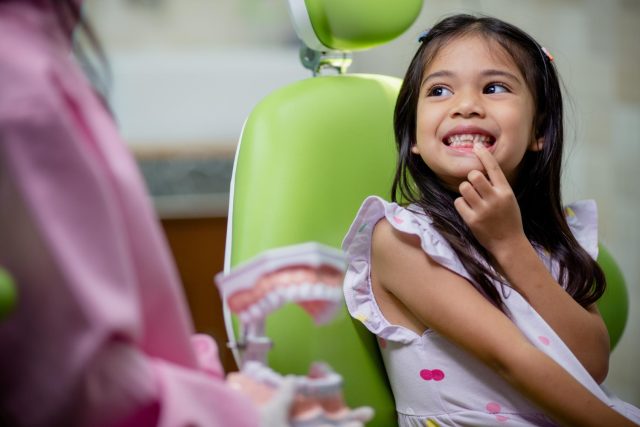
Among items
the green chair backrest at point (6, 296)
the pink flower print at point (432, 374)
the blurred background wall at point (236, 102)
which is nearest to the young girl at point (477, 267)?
the pink flower print at point (432, 374)

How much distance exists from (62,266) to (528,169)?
840 millimetres

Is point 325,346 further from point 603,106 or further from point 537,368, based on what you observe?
point 603,106

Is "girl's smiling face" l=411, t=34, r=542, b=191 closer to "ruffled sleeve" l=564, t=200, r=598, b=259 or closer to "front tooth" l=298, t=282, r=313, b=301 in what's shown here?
"ruffled sleeve" l=564, t=200, r=598, b=259

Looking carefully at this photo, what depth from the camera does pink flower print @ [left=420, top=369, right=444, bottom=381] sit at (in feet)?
3.52

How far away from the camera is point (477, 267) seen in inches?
42.1

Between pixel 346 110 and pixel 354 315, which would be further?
pixel 346 110

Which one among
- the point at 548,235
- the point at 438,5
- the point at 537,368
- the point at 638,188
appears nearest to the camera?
the point at 537,368

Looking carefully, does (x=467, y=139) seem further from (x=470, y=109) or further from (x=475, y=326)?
(x=475, y=326)

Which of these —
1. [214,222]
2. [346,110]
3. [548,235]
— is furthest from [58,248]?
[214,222]

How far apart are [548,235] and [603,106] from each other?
963 mm

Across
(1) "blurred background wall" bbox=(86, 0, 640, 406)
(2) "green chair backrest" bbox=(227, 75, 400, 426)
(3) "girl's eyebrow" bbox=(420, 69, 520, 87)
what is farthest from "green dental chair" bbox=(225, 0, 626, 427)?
(1) "blurred background wall" bbox=(86, 0, 640, 406)

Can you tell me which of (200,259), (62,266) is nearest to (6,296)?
(62,266)

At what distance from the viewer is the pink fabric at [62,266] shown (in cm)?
52

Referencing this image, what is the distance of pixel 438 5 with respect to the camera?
1947 millimetres
